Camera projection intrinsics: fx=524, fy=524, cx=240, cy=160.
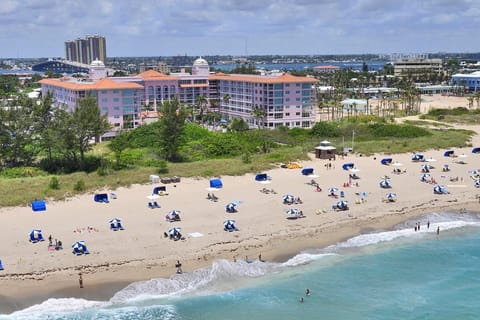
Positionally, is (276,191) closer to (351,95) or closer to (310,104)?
(310,104)

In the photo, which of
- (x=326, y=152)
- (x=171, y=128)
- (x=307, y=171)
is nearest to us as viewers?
(x=307, y=171)

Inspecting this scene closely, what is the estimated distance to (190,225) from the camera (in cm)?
3634

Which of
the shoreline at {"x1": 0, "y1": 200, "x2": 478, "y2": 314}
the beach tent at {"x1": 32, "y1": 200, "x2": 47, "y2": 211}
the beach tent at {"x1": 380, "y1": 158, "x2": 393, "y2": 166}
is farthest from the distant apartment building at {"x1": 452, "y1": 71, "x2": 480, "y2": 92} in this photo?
the beach tent at {"x1": 32, "y1": 200, "x2": 47, "y2": 211}

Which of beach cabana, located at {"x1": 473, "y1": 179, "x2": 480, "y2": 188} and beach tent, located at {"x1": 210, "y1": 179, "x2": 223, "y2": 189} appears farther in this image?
beach cabana, located at {"x1": 473, "y1": 179, "x2": 480, "y2": 188}

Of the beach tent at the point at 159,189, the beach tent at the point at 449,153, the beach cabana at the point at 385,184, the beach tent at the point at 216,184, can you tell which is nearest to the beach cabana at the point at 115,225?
the beach tent at the point at 159,189

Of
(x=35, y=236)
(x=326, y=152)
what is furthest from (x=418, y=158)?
(x=35, y=236)

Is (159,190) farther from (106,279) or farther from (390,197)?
(390,197)

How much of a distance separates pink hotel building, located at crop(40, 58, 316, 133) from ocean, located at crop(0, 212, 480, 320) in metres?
53.1

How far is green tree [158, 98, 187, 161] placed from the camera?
56031 millimetres

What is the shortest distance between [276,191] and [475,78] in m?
127

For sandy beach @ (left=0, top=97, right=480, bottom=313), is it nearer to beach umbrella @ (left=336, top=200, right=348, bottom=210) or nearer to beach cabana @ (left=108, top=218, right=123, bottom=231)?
beach cabana @ (left=108, top=218, right=123, bottom=231)

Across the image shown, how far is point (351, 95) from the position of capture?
140625mm

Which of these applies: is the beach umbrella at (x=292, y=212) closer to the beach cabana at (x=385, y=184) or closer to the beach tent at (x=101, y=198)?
the beach cabana at (x=385, y=184)

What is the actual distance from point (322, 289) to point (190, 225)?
37.4ft
